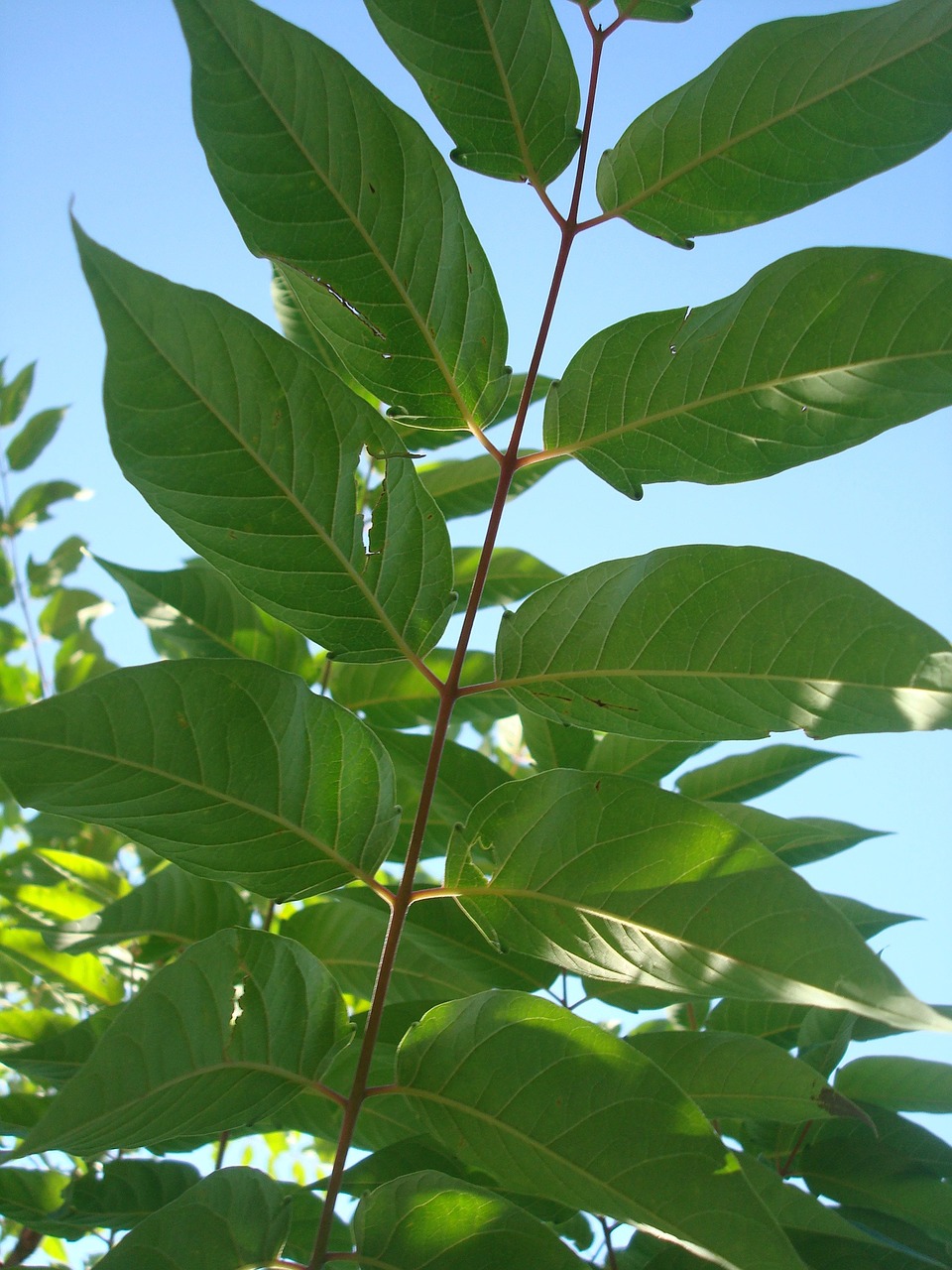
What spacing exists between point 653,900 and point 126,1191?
67 cm

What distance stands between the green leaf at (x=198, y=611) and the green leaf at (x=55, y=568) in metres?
1.37

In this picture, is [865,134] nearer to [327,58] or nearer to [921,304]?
[921,304]

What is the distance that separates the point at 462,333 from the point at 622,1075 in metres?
0.63

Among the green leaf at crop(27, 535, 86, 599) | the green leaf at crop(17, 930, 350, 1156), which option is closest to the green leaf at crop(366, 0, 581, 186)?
the green leaf at crop(17, 930, 350, 1156)

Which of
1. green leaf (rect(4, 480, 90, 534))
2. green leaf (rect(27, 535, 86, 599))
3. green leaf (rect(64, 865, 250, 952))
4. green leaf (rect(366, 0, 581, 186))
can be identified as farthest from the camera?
green leaf (rect(4, 480, 90, 534))

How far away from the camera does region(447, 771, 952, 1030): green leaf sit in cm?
66

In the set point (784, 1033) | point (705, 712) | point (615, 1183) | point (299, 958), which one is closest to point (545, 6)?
point (705, 712)

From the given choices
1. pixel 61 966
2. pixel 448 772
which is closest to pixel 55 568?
pixel 61 966

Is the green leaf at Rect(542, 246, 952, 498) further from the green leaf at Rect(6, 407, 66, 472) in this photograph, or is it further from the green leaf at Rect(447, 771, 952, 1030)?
the green leaf at Rect(6, 407, 66, 472)

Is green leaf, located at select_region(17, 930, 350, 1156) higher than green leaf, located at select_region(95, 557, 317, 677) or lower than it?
lower

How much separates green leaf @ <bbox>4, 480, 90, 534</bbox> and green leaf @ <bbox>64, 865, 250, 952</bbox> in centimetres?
197

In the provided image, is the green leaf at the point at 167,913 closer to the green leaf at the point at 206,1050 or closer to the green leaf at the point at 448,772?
the green leaf at the point at 448,772

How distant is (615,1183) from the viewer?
0.70m

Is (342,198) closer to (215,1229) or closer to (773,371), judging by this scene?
(773,371)
